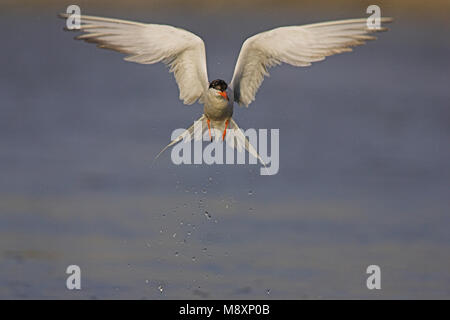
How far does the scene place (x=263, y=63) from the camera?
30.2 feet

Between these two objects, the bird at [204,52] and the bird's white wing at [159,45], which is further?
the bird's white wing at [159,45]

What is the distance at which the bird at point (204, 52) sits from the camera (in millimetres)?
8516

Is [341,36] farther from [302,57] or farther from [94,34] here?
[94,34]

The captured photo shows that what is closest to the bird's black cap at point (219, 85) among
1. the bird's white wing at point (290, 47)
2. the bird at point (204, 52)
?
the bird at point (204, 52)

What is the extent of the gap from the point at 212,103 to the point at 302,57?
3.66 ft

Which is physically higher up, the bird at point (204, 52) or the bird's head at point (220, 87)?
the bird at point (204, 52)

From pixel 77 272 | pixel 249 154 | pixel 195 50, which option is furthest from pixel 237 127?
pixel 77 272

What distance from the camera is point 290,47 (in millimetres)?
8859

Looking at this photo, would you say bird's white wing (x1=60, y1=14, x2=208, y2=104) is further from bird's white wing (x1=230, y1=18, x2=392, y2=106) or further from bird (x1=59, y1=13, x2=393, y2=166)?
bird's white wing (x1=230, y1=18, x2=392, y2=106)

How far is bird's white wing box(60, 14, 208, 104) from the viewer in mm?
8648

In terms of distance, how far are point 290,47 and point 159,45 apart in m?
1.46

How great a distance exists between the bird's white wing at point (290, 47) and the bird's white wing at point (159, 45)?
475mm

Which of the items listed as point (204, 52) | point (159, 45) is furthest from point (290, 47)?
point (159, 45)

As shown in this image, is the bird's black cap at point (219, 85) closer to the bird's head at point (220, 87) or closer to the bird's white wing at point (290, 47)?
the bird's head at point (220, 87)
